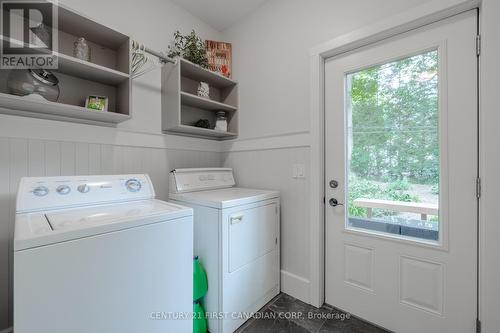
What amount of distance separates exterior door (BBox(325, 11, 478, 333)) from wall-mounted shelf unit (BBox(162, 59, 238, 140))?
980 mm

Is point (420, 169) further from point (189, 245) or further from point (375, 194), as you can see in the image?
point (189, 245)

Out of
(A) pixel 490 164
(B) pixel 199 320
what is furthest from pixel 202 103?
(A) pixel 490 164

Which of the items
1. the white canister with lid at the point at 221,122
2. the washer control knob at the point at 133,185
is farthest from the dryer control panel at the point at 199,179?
the white canister with lid at the point at 221,122

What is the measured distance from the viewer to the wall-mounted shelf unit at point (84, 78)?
123 centimetres

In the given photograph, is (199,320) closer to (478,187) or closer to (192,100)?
(192,100)

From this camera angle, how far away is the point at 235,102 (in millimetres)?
2281

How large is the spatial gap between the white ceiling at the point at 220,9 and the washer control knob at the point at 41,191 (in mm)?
1868

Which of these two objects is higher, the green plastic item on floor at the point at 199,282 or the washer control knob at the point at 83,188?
the washer control knob at the point at 83,188

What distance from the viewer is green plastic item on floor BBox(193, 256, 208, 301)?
4.64ft

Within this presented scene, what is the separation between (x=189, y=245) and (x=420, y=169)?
1463mm

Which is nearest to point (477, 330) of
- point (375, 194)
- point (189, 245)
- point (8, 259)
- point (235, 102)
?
point (375, 194)

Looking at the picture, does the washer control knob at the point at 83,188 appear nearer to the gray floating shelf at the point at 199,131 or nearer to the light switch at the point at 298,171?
the gray floating shelf at the point at 199,131

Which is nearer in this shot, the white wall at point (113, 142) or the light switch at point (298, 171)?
the white wall at point (113, 142)
